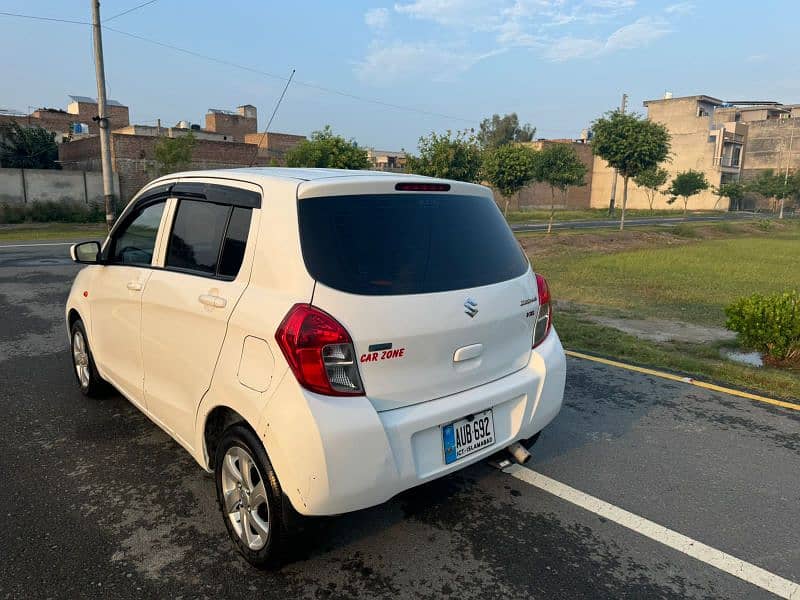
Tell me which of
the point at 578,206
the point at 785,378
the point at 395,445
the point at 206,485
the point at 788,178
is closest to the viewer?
the point at 395,445

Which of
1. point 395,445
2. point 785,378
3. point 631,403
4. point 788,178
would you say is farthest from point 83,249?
point 788,178

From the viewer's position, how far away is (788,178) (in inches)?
2408

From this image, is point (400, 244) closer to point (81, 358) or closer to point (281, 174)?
point (281, 174)

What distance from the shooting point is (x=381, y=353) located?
2533 millimetres

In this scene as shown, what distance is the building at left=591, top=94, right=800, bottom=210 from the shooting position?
72562 mm

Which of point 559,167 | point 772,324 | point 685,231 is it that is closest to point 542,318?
point 772,324

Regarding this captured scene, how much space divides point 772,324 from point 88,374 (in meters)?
6.64

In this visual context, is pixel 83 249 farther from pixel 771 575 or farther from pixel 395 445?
pixel 771 575

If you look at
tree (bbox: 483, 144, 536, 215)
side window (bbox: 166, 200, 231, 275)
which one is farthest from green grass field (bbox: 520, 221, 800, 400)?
tree (bbox: 483, 144, 536, 215)

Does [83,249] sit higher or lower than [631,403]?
higher

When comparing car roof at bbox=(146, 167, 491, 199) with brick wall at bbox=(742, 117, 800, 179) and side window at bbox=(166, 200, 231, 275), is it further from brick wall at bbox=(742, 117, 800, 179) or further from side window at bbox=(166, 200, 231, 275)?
brick wall at bbox=(742, 117, 800, 179)

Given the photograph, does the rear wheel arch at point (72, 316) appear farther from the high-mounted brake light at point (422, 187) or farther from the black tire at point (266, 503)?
the high-mounted brake light at point (422, 187)

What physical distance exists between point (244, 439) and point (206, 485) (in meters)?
1.07

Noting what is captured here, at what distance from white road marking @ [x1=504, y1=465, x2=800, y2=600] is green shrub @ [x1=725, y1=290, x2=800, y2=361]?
405cm
